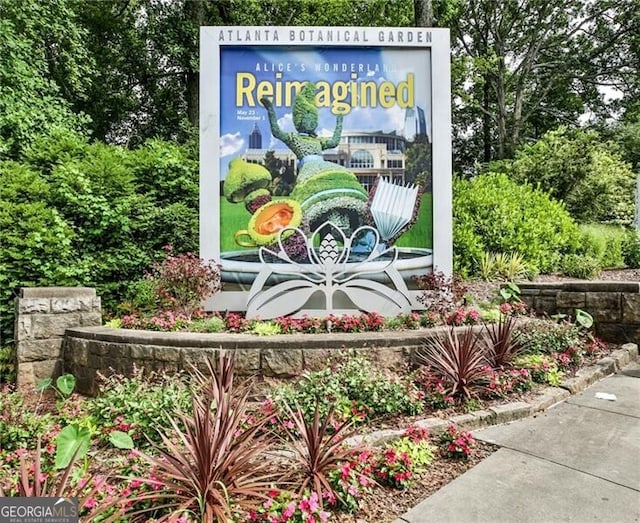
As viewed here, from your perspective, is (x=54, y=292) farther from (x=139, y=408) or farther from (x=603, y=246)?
(x=603, y=246)

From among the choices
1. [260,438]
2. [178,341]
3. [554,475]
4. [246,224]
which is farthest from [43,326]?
[554,475]

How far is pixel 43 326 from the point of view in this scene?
4383 millimetres

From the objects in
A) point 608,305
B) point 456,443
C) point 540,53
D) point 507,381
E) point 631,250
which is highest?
point 540,53

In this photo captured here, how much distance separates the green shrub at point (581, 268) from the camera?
21.6ft

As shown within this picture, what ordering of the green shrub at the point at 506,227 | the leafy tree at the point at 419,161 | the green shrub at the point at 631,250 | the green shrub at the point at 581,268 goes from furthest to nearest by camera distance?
the green shrub at the point at 631,250, the green shrub at the point at 506,227, the green shrub at the point at 581,268, the leafy tree at the point at 419,161

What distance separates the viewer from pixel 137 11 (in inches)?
508

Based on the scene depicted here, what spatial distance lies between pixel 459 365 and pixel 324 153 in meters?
3.23

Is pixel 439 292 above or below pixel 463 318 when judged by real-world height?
above

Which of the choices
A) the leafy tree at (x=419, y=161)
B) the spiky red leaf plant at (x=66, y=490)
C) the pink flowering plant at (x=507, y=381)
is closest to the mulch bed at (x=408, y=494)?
the pink flowering plant at (x=507, y=381)

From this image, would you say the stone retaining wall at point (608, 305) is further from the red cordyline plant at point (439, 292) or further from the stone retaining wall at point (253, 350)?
the stone retaining wall at point (253, 350)

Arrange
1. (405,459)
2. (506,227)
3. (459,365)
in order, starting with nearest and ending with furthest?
(405,459), (459,365), (506,227)

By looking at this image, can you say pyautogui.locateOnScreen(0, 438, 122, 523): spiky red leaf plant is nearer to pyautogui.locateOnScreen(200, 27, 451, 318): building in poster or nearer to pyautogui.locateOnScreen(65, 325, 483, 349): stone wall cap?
pyautogui.locateOnScreen(65, 325, 483, 349): stone wall cap

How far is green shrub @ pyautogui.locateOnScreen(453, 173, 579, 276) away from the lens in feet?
22.4

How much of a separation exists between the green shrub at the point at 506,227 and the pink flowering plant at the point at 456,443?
165 inches
